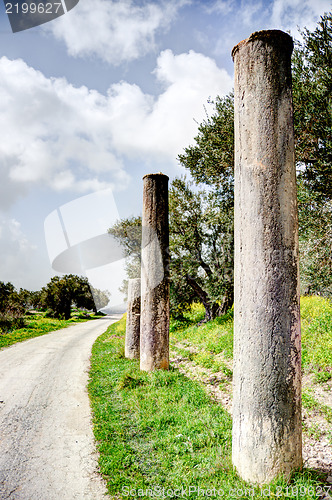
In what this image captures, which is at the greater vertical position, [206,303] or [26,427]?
[206,303]

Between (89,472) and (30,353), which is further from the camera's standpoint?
(30,353)

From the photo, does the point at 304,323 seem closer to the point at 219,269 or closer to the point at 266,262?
the point at 219,269

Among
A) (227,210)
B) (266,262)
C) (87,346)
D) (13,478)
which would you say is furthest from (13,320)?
(266,262)

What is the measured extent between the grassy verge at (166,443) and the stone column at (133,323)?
7.77 ft

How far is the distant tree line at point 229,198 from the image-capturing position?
358 inches

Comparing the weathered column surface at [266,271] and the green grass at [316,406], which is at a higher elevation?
the weathered column surface at [266,271]

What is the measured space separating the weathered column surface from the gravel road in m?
2.01

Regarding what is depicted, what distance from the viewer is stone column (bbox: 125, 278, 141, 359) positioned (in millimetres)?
11016

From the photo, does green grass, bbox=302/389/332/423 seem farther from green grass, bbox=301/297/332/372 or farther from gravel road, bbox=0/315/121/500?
gravel road, bbox=0/315/121/500

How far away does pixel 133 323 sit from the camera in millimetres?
11367

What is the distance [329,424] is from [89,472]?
12.7ft

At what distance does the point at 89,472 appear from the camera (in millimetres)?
4152

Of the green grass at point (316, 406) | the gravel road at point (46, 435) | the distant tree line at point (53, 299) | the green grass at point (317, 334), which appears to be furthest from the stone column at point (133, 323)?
the distant tree line at point (53, 299)

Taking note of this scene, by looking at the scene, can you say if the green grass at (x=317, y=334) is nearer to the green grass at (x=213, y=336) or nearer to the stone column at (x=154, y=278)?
the green grass at (x=213, y=336)
